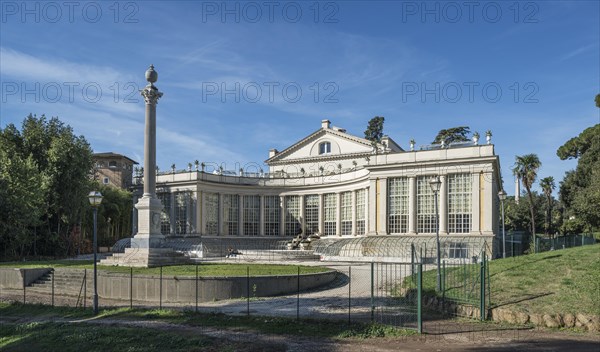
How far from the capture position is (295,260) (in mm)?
48875

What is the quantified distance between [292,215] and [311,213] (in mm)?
2705

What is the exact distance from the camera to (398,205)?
5372cm

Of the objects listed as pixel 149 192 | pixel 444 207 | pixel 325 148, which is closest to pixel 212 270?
pixel 149 192

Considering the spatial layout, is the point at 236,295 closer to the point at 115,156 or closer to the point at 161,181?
the point at 161,181

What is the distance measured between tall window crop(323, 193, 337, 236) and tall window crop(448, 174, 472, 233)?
17.1 m

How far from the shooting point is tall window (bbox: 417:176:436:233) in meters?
52.1

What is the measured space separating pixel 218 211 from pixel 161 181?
332 inches

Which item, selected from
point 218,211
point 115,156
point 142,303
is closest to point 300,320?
point 142,303

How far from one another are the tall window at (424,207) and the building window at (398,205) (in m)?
1.31

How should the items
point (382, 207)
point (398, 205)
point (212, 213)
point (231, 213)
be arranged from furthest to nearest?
point (231, 213) < point (212, 213) < point (382, 207) < point (398, 205)

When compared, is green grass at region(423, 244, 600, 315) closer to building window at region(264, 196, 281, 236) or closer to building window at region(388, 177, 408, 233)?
building window at region(388, 177, 408, 233)

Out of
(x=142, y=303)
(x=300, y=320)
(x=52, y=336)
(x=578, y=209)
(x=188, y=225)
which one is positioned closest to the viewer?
(x=52, y=336)

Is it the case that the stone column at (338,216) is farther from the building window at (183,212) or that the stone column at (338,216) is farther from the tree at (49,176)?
the tree at (49,176)

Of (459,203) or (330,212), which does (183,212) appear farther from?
(459,203)
